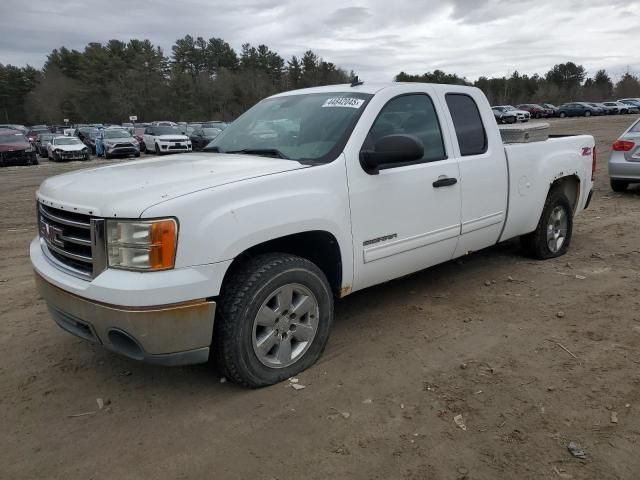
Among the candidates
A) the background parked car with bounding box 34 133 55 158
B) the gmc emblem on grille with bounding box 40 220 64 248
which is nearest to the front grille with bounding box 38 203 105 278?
the gmc emblem on grille with bounding box 40 220 64 248

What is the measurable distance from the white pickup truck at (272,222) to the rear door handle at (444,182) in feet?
0.06

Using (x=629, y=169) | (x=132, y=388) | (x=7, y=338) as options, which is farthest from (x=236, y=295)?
(x=629, y=169)

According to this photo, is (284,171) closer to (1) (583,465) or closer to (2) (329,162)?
(2) (329,162)

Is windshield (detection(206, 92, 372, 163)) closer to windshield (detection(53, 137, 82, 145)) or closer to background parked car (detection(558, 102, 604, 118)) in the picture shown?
windshield (detection(53, 137, 82, 145))

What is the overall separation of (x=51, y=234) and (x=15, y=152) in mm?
23736

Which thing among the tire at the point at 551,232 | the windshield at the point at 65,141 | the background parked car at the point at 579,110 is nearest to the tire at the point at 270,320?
the tire at the point at 551,232

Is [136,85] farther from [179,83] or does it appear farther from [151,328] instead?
[151,328]

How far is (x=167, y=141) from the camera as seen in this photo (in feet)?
86.7

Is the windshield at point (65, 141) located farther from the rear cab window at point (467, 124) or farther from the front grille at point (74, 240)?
the rear cab window at point (467, 124)

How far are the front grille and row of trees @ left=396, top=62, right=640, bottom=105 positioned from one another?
9115cm

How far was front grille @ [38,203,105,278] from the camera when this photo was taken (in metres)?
2.82

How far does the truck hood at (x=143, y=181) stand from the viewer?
280 centimetres

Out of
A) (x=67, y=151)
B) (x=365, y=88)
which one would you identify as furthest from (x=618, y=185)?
(x=67, y=151)

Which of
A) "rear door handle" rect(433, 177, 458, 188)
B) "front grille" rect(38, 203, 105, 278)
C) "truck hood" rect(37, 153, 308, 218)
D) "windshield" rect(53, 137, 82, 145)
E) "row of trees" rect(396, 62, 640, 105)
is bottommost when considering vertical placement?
"front grille" rect(38, 203, 105, 278)
